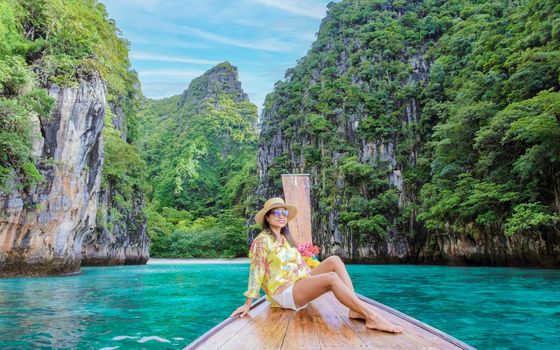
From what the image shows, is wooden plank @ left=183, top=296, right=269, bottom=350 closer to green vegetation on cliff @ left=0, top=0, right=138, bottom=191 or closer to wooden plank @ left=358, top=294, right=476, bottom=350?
wooden plank @ left=358, top=294, right=476, bottom=350

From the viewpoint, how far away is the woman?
312 cm

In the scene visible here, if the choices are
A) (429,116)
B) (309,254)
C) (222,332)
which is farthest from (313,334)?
(429,116)

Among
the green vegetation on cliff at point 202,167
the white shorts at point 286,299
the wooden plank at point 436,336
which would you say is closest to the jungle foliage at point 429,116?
the green vegetation on cliff at point 202,167

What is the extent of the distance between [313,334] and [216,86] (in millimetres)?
63716

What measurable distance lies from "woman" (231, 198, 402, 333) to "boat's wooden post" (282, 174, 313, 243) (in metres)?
2.91

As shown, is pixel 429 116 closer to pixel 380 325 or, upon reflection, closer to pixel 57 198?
pixel 57 198

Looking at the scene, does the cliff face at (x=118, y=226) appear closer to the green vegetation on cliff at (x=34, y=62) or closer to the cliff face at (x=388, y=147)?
the green vegetation on cliff at (x=34, y=62)

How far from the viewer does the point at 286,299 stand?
3.29 m

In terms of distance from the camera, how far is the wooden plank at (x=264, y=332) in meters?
2.28

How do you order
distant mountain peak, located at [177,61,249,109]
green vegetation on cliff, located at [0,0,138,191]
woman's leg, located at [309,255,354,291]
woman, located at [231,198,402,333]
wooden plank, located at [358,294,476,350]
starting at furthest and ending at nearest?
distant mountain peak, located at [177,61,249,109]
green vegetation on cliff, located at [0,0,138,191]
woman's leg, located at [309,255,354,291]
woman, located at [231,198,402,333]
wooden plank, located at [358,294,476,350]

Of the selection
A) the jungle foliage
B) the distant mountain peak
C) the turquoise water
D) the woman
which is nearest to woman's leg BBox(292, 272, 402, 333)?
the woman

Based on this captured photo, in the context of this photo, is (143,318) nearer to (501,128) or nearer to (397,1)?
(501,128)

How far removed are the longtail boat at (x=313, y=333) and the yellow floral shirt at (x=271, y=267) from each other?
0.78 feet

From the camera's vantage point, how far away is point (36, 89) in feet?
41.9
